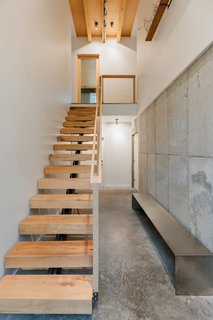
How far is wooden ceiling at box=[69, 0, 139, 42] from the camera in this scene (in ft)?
24.4

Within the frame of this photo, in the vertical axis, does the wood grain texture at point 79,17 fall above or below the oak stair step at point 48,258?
above

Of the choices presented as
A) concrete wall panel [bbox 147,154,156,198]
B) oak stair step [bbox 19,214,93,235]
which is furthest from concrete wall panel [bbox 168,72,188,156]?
oak stair step [bbox 19,214,93,235]

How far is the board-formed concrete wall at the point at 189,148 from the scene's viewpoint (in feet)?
8.61

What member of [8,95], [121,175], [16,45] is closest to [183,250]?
[8,95]

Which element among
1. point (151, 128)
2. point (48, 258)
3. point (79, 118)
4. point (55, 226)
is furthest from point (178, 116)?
point (79, 118)

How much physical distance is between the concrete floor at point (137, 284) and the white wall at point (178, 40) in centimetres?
266

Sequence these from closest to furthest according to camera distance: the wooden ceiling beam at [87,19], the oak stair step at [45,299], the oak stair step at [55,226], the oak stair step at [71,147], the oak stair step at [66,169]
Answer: the oak stair step at [45,299] < the oak stair step at [55,226] < the oak stair step at [66,169] < the oak stair step at [71,147] < the wooden ceiling beam at [87,19]

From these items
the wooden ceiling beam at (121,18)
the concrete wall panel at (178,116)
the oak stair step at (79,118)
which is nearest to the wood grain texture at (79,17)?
the wooden ceiling beam at (121,18)

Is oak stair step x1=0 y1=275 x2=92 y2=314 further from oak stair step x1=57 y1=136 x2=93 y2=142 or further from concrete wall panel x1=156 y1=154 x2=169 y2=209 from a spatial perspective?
oak stair step x1=57 y1=136 x2=93 y2=142

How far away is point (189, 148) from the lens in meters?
3.16

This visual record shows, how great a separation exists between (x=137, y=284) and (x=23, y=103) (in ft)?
8.40

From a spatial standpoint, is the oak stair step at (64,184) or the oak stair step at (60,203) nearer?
the oak stair step at (60,203)

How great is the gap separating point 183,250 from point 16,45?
119 inches

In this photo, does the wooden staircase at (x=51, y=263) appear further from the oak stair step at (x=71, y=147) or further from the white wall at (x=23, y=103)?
the oak stair step at (x=71, y=147)
